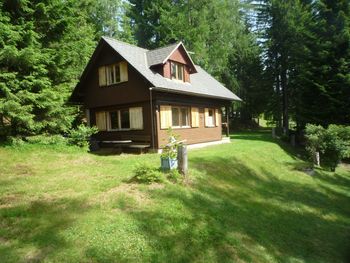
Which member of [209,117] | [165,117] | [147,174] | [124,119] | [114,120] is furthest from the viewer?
[209,117]

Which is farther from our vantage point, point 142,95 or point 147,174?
point 142,95

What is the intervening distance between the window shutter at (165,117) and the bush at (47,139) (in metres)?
5.30

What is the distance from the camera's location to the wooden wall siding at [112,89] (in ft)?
56.0

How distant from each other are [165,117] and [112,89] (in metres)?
3.97

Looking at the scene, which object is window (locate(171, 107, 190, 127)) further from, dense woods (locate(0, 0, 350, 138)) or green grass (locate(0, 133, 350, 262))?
dense woods (locate(0, 0, 350, 138))

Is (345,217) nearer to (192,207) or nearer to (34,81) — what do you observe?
(192,207)

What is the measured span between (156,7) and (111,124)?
21.8 meters

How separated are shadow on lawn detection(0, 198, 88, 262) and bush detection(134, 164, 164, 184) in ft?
7.16

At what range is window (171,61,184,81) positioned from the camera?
18875 mm

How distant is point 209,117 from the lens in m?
22.3

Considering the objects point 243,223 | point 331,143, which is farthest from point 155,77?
point 331,143

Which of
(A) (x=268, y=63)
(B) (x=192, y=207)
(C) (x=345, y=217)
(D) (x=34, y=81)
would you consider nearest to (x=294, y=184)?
(C) (x=345, y=217)

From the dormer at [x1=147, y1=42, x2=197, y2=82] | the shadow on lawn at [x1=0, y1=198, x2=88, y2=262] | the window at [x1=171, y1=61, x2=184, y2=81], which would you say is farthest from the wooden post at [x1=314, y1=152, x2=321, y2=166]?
the shadow on lawn at [x1=0, y1=198, x2=88, y2=262]

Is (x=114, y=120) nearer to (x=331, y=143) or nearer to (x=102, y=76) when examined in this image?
(x=102, y=76)
